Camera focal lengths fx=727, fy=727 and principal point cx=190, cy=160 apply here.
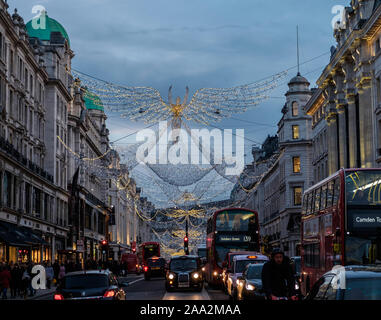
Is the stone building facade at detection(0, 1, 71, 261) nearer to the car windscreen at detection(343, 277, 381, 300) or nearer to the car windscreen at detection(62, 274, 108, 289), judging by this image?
the car windscreen at detection(62, 274, 108, 289)

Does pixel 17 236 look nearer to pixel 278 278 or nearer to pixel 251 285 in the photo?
pixel 251 285

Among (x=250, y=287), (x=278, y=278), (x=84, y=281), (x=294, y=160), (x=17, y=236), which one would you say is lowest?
(x=250, y=287)

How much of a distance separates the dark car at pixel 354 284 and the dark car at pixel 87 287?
829 cm

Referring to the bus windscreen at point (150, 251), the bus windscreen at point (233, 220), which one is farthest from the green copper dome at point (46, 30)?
the bus windscreen at point (233, 220)

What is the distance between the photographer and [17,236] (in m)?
48.0

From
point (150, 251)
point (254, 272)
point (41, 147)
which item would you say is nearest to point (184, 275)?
point (254, 272)

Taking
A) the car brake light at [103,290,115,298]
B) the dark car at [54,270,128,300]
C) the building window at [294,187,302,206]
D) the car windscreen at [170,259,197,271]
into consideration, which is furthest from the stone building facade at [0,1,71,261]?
the car brake light at [103,290,115,298]

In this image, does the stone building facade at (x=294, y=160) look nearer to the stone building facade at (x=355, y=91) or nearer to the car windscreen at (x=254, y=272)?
the stone building facade at (x=355, y=91)

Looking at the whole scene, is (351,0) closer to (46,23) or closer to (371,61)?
(371,61)

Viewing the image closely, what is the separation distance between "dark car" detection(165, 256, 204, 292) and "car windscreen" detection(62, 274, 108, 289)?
715 inches

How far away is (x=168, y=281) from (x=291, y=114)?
5453 cm

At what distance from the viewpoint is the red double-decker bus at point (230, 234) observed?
37.2 m

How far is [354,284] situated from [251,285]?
41.2 ft

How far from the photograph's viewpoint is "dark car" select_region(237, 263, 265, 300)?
2072cm
